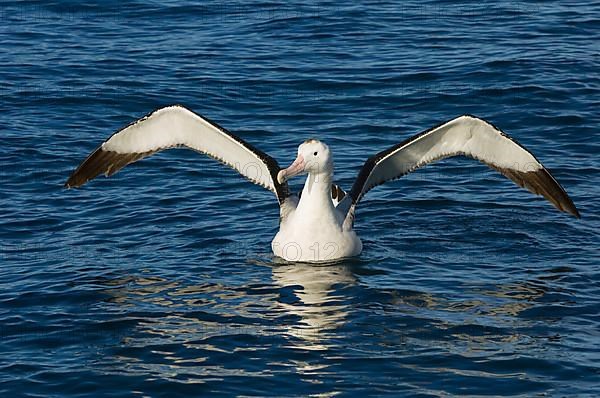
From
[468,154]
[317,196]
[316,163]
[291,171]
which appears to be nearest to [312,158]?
[316,163]

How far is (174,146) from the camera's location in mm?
17203

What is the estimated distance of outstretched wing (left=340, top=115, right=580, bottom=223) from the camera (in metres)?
16.1

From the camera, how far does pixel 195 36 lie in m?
25.5

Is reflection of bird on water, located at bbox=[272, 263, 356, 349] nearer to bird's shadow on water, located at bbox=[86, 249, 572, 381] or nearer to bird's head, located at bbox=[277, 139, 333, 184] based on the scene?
bird's shadow on water, located at bbox=[86, 249, 572, 381]

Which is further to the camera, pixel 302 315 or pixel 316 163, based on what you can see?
pixel 316 163

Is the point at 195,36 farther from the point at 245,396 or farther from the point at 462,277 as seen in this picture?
the point at 245,396

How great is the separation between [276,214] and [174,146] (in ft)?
5.41

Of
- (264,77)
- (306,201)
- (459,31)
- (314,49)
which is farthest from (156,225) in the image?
(459,31)

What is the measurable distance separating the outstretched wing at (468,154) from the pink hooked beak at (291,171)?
1002 mm

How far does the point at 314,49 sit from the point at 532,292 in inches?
439

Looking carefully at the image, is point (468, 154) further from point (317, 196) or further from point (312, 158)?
point (312, 158)

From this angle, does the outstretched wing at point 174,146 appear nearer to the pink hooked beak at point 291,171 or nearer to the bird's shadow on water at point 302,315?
the pink hooked beak at point 291,171

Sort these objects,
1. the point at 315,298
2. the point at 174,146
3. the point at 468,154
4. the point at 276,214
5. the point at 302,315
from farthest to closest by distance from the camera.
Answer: the point at 276,214 < the point at 174,146 < the point at 468,154 < the point at 315,298 < the point at 302,315

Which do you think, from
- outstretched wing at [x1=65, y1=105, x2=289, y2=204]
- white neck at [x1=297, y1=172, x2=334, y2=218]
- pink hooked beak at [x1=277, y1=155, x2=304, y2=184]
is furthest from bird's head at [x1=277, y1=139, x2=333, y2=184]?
outstretched wing at [x1=65, y1=105, x2=289, y2=204]
